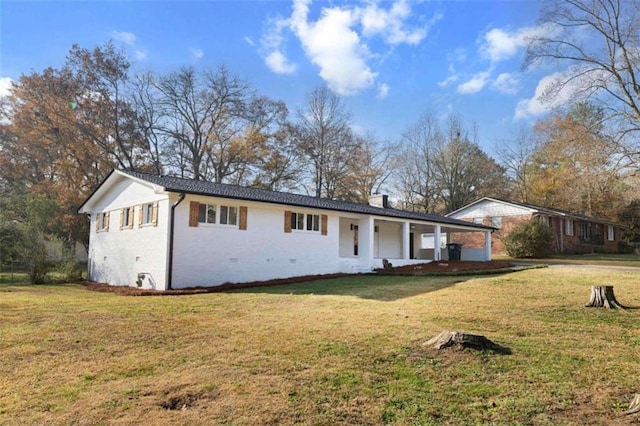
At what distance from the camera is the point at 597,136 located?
70.1 ft

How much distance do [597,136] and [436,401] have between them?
22.4 m

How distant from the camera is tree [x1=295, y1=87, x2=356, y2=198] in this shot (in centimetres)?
3644

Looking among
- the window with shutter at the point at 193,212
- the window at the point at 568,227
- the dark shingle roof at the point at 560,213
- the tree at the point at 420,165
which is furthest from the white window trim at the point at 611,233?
the window with shutter at the point at 193,212

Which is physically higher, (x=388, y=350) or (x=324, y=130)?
(x=324, y=130)

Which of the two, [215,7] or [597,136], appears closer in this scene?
[215,7]

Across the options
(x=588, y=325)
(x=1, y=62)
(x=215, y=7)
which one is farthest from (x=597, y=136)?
(x=1, y=62)

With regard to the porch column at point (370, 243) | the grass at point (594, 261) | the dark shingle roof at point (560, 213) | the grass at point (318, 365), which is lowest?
the grass at point (318, 365)

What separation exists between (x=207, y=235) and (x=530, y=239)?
21.2m

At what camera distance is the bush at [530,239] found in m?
26.9

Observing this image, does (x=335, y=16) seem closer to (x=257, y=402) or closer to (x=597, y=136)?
(x=257, y=402)

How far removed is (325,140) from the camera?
36.8 meters

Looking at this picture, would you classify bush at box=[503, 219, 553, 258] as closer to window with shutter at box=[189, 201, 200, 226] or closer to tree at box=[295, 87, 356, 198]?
tree at box=[295, 87, 356, 198]

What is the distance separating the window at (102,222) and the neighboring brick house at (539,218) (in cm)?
2449

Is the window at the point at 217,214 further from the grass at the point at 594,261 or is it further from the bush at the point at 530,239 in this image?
the bush at the point at 530,239
